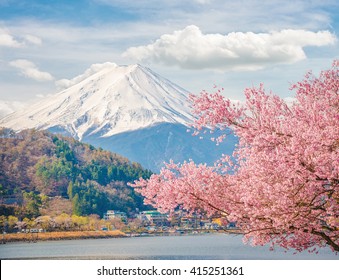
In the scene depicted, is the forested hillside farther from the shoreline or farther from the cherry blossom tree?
the cherry blossom tree

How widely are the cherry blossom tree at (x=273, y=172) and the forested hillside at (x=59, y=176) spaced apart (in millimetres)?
94222

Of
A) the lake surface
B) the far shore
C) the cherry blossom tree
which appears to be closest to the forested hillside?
the far shore

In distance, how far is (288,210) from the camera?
7195mm

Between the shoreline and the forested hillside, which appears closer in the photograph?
the shoreline

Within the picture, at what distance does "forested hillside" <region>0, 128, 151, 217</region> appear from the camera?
11181 cm

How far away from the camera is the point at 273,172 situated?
23.5 feet

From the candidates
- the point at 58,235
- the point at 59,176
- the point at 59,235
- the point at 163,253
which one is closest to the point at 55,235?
the point at 58,235

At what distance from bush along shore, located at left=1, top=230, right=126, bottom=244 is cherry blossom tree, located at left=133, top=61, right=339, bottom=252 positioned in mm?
86065

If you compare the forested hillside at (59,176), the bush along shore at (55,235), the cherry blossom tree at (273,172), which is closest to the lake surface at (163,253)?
the bush along shore at (55,235)

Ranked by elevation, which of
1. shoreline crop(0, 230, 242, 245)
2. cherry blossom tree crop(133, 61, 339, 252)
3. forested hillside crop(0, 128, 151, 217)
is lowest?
shoreline crop(0, 230, 242, 245)

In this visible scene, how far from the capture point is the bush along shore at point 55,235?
94162mm

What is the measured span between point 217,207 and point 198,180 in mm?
413

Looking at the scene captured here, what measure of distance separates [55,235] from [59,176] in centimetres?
3128
